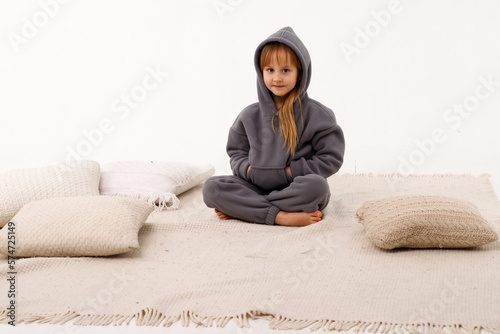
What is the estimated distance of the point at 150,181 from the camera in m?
3.05

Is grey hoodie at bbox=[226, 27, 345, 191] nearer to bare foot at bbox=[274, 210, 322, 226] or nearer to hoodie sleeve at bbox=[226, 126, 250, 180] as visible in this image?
hoodie sleeve at bbox=[226, 126, 250, 180]

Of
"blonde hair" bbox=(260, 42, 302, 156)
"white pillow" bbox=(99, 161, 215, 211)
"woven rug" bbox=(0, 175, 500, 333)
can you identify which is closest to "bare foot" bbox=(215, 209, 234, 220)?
"woven rug" bbox=(0, 175, 500, 333)

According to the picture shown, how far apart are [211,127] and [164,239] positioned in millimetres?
1940

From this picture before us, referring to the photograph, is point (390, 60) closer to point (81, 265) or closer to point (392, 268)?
point (392, 268)

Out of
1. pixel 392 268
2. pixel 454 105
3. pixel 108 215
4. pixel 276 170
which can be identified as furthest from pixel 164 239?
pixel 454 105

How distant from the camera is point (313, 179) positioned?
8.68ft

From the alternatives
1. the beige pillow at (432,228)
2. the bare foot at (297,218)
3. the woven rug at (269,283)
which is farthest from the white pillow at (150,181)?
the beige pillow at (432,228)

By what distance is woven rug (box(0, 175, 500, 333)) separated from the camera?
1.84 metres

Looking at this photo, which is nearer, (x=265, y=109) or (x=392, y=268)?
(x=392, y=268)

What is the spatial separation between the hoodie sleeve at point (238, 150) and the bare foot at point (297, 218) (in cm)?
24

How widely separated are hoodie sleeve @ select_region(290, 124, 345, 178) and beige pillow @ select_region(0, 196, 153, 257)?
68cm

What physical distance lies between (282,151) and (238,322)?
102cm

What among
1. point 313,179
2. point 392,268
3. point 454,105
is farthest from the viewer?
point 454,105

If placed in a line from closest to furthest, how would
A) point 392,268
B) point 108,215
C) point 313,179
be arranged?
point 392,268 → point 108,215 → point 313,179
